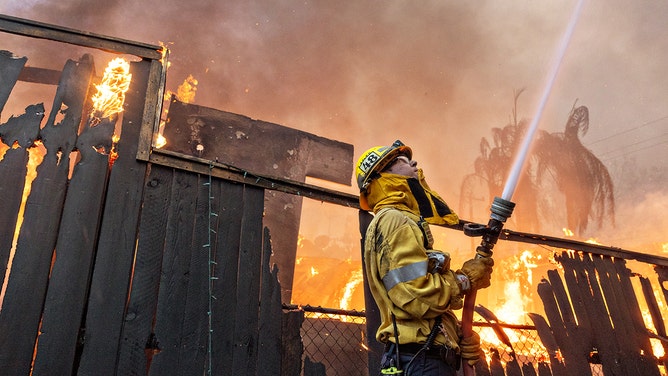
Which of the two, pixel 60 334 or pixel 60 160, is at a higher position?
pixel 60 160

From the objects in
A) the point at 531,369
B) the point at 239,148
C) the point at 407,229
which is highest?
the point at 239,148

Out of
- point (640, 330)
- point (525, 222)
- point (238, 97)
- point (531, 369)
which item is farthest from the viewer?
point (525, 222)

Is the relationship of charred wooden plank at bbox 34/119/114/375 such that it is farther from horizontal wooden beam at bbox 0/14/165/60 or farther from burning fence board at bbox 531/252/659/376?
burning fence board at bbox 531/252/659/376

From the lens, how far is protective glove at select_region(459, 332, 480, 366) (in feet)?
9.61

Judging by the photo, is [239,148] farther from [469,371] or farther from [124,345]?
[469,371]

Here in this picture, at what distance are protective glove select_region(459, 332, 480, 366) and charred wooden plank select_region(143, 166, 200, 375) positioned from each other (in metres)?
2.10

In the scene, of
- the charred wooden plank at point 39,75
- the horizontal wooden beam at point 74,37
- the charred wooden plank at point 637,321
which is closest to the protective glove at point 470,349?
the charred wooden plank at point 637,321

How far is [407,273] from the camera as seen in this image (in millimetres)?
2754

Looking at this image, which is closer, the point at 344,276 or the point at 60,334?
the point at 60,334

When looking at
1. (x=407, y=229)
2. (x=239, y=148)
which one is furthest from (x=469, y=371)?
(x=239, y=148)

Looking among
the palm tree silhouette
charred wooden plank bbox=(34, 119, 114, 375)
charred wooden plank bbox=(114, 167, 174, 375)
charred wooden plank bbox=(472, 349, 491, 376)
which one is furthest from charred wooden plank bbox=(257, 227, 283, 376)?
the palm tree silhouette

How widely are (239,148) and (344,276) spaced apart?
1236 cm

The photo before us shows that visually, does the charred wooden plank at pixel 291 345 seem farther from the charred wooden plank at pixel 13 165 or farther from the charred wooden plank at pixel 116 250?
the charred wooden plank at pixel 13 165

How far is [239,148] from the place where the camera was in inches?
370
